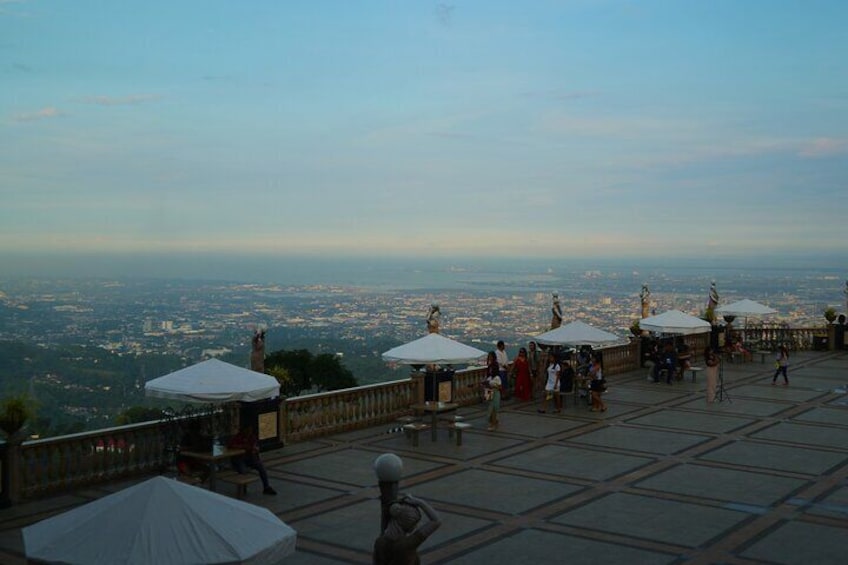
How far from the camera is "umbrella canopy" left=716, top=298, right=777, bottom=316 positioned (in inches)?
1451

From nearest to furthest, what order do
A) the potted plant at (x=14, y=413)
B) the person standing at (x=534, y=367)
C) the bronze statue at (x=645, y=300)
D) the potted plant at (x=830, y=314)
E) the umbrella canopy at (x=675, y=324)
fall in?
1. the potted plant at (x=14, y=413)
2. the person standing at (x=534, y=367)
3. the umbrella canopy at (x=675, y=324)
4. the bronze statue at (x=645, y=300)
5. the potted plant at (x=830, y=314)

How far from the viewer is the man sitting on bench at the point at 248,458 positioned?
1423 cm

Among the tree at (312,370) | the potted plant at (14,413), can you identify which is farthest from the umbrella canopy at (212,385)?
the tree at (312,370)

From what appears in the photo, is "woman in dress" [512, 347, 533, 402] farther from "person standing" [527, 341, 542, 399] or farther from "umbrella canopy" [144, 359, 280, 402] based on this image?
"umbrella canopy" [144, 359, 280, 402]

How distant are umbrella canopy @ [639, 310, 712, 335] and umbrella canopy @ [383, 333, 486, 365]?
10644mm

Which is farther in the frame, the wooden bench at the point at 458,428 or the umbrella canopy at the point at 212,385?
the wooden bench at the point at 458,428

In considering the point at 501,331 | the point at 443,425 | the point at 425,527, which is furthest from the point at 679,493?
the point at 501,331

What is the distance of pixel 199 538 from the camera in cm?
Answer: 638

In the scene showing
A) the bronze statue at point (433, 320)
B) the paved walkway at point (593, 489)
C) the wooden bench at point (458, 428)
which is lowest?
the paved walkway at point (593, 489)

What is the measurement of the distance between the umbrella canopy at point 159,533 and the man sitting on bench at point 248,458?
7462mm

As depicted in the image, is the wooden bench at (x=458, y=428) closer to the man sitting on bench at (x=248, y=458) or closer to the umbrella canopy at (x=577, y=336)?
the man sitting on bench at (x=248, y=458)

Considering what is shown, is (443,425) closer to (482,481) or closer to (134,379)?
(482,481)

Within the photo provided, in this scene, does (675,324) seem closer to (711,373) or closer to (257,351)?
(711,373)

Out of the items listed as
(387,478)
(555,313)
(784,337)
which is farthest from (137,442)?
(784,337)
